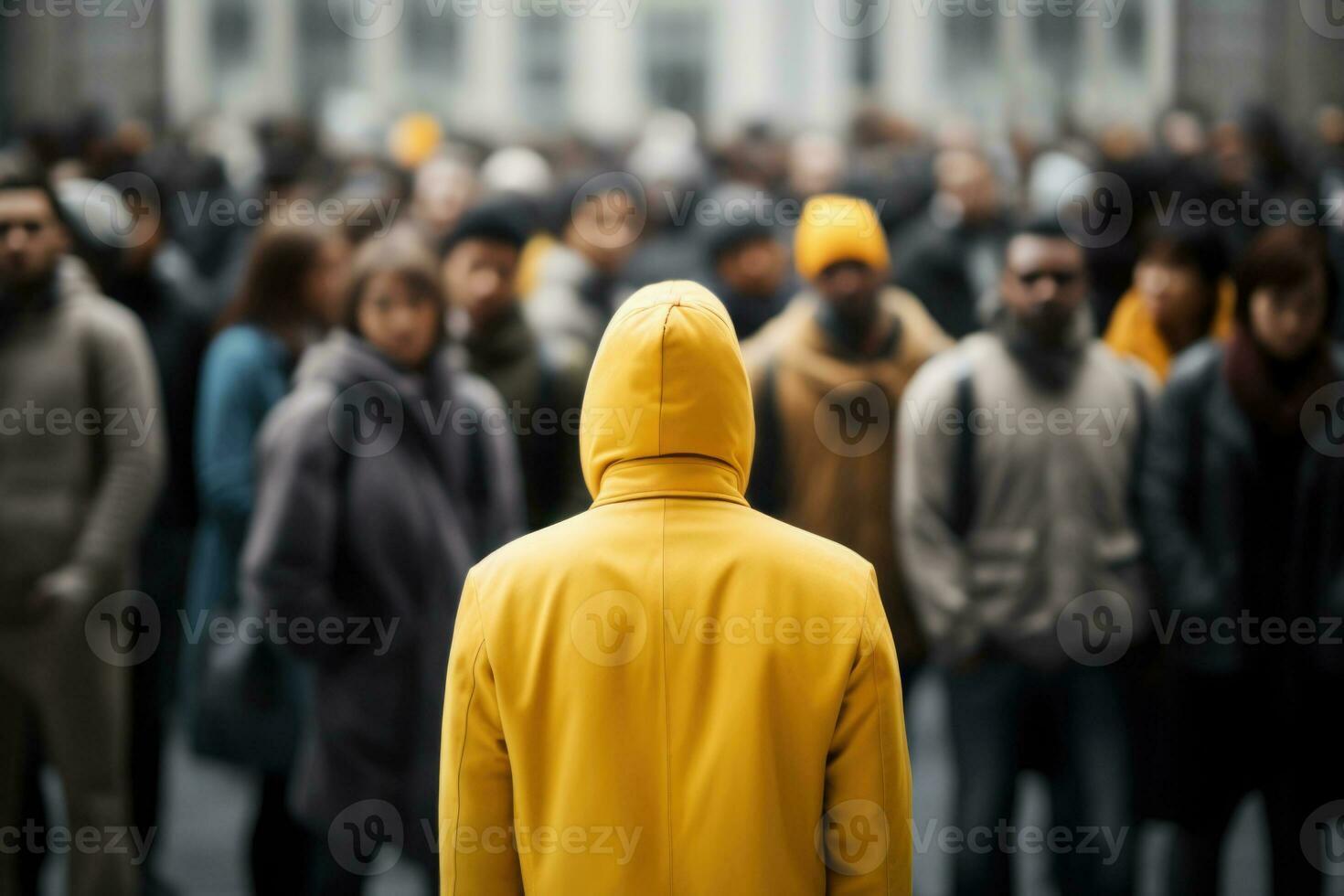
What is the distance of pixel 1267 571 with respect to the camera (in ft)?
16.0

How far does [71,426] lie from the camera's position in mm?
4957

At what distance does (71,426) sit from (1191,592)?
297 cm

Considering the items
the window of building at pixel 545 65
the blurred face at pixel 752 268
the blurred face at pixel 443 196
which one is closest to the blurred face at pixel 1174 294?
the blurred face at pixel 752 268

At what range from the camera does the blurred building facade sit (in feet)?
82.1

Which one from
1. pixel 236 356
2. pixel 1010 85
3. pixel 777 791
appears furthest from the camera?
pixel 1010 85

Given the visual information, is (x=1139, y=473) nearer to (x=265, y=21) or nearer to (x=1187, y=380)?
(x=1187, y=380)

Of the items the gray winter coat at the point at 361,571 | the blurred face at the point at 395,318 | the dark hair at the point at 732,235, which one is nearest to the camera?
the gray winter coat at the point at 361,571

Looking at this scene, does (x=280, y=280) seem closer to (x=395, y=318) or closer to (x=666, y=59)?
(x=395, y=318)

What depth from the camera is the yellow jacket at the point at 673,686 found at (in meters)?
2.73

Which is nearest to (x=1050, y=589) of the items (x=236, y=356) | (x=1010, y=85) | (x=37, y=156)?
(x=236, y=356)

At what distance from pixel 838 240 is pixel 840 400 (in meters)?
0.48

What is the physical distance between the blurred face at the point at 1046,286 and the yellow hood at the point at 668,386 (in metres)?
2.41

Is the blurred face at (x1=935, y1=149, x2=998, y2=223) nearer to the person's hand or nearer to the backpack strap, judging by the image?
the backpack strap

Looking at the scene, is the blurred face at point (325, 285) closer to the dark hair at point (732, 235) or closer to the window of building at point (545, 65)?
the dark hair at point (732, 235)
